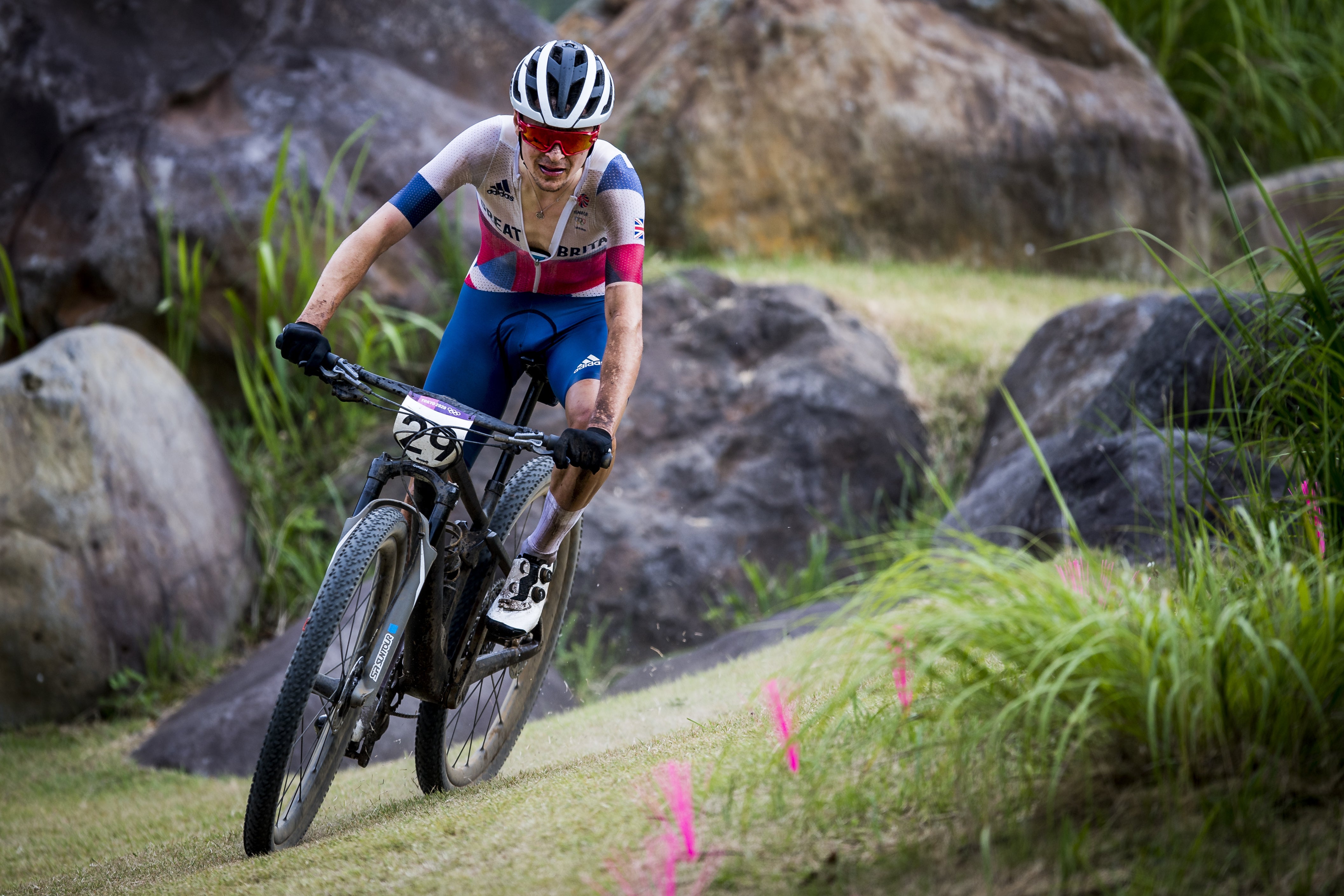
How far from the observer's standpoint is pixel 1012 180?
8742mm

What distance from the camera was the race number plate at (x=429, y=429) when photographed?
301 centimetres

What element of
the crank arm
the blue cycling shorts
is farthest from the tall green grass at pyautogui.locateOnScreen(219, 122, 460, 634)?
the blue cycling shorts

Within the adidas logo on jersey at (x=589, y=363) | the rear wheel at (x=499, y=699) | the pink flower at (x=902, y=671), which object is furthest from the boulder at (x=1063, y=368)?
the pink flower at (x=902, y=671)

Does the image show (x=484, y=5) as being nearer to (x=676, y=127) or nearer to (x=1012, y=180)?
(x=676, y=127)

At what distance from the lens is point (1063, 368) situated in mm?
6270

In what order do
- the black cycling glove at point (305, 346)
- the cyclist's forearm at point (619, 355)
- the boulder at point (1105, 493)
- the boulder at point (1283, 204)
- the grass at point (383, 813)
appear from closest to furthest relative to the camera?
the grass at point (383, 813) → the black cycling glove at point (305, 346) → the cyclist's forearm at point (619, 355) → the boulder at point (1105, 493) → the boulder at point (1283, 204)

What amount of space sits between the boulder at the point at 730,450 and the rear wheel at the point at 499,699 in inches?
70.7

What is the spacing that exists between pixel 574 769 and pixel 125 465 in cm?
351

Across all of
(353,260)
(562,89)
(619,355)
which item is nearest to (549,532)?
(619,355)

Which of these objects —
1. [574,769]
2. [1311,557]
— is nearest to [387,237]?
[574,769]

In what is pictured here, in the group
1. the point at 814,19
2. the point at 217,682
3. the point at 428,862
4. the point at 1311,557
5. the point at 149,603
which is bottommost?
the point at 217,682

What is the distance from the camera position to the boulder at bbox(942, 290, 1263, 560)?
4141mm

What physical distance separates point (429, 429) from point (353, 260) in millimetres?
666

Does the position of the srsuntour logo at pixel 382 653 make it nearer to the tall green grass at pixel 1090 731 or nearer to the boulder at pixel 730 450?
the tall green grass at pixel 1090 731
